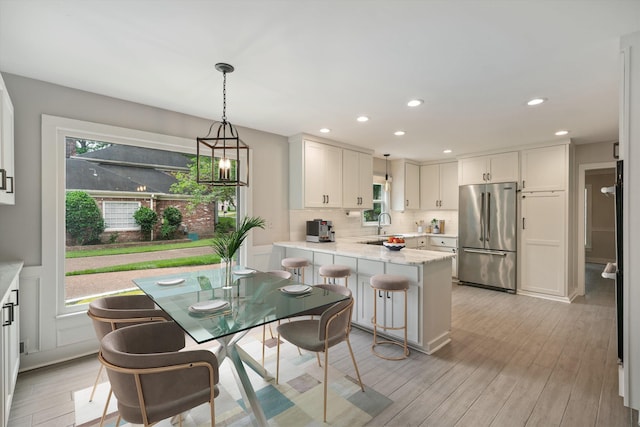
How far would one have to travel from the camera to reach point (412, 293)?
2.91m

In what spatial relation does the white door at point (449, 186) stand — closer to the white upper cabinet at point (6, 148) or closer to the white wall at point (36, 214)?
the white wall at point (36, 214)

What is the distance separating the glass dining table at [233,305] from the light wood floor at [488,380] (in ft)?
2.75

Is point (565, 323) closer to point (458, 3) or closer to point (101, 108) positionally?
point (458, 3)

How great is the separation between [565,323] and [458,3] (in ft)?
12.8

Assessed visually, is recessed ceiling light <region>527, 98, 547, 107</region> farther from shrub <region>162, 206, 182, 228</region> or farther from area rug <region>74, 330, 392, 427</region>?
shrub <region>162, 206, 182, 228</region>

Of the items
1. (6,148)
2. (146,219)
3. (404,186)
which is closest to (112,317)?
(6,148)

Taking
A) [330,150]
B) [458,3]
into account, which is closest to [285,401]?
Answer: [458,3]

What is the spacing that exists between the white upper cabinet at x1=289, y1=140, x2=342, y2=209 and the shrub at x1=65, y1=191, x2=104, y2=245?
2.36m

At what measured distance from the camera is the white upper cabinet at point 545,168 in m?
4.50

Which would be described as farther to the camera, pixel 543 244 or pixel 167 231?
pixel 543 244

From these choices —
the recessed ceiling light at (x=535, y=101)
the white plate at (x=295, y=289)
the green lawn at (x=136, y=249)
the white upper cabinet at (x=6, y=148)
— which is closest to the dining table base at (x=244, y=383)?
the white plate at (x=295, y=289)

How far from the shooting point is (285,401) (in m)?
2.11

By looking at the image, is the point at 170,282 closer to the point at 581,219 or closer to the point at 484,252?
the point at 484,252

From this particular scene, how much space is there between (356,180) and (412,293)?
99.7 inches
